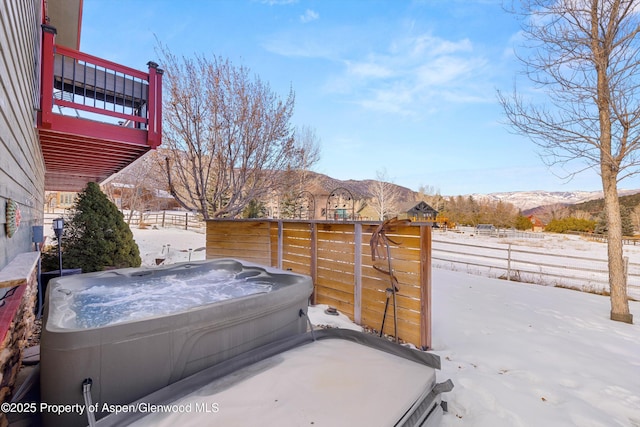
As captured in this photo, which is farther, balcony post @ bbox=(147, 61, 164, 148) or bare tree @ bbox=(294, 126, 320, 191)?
bare tree @ bbox=(294, 126, 320, 191)

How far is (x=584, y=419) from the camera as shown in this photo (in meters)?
2.17

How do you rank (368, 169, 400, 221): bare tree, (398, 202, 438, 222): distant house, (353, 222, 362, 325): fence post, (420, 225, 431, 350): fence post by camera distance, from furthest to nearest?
1. (398, 202, 438, 222): distant house
2. (368, 169, 400, 221): bare tree
3. (353, 222, 362, 325): fence post
4. (420, 225, 431, 350): fence post

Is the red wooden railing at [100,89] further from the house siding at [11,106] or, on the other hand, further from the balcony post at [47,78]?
the house siding at [11,106]

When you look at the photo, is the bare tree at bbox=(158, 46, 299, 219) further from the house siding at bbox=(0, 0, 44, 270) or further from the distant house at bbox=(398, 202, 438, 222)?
the distant house at bbox=(398, 202, 438, 222)

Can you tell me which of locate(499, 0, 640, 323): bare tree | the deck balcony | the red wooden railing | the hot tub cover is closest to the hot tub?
the hot tub cover

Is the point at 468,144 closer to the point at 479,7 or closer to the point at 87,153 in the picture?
the point at 479,7

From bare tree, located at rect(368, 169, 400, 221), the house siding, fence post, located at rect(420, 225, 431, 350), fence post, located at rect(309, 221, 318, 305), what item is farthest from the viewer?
bare tree, located at rect(368, 169, 400, 221)

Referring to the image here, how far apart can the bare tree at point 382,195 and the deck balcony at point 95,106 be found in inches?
846

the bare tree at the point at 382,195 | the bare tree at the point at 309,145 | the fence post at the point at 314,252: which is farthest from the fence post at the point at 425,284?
the bare tree at the point at 382,195

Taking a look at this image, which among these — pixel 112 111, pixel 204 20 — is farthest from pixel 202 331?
pixel 204 20

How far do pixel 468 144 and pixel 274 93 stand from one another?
8.01 m

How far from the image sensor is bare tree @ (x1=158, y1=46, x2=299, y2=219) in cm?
676

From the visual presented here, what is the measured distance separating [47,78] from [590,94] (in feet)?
24.8

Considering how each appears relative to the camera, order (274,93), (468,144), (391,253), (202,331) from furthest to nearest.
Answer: (468,144) < (274,93) < (391,253) < (202,331)
